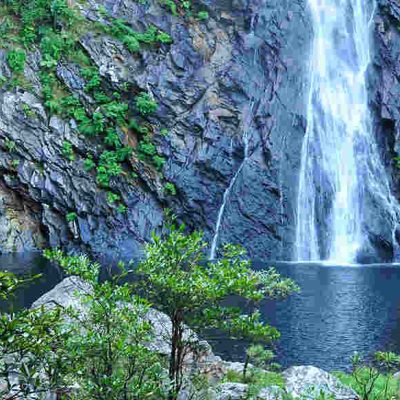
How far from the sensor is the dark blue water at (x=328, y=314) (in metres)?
15.9

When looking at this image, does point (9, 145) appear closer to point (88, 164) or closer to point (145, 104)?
point (88, 164)

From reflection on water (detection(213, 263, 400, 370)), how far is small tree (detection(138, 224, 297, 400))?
240 inches

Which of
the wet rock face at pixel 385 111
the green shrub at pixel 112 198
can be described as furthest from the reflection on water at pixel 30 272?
the wet rock face at pixel 385 111

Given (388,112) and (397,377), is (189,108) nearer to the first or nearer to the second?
(388,112)

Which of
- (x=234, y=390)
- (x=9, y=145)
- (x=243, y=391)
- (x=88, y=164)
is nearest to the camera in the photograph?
(x=243, y=391)

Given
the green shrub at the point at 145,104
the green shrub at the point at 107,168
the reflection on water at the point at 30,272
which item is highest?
the green shrub at the point at 145,104

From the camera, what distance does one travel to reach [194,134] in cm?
3412

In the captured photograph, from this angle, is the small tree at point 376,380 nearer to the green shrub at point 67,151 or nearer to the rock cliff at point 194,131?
the rock cliff at point 194,131

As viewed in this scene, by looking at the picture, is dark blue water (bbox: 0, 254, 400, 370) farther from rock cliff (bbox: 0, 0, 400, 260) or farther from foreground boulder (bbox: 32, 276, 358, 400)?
rock cliff (bbox: 0, 0, 400, 260)

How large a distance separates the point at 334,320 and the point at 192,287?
1367 centimetres

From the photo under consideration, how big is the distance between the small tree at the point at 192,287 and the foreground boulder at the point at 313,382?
138 inches

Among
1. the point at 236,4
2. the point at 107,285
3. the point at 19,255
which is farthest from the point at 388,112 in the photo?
the point at 107,285

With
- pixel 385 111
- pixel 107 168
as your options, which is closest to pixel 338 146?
pixel 385 111

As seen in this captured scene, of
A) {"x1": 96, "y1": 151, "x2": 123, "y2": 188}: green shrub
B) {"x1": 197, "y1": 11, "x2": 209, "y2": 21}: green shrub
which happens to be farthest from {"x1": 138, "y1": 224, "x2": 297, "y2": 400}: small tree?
{"x1": 197, "y1": 11, "x2": 209, "y2": 21}: green shrub
